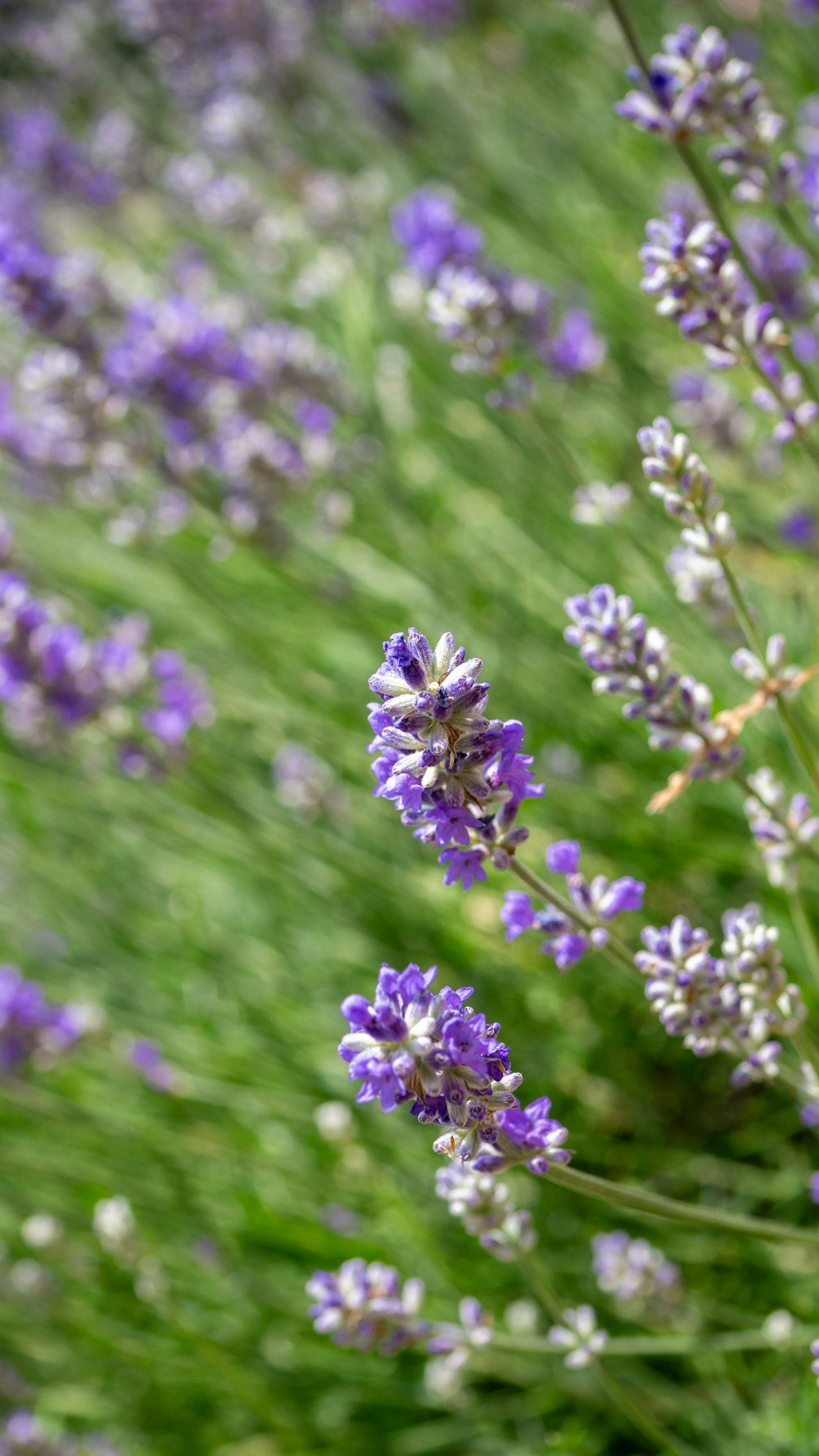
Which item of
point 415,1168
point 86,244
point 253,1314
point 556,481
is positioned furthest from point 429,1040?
point 86,244

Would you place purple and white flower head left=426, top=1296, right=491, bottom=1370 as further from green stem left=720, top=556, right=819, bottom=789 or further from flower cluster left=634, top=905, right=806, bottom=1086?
green stem left=720, top=556, right=819, bottom=789

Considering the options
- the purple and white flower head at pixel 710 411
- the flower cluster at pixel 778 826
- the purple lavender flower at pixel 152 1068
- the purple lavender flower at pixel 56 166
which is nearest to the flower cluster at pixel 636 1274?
the flower cluster at pixel 778 826

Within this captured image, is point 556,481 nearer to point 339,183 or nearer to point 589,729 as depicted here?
point 589,729

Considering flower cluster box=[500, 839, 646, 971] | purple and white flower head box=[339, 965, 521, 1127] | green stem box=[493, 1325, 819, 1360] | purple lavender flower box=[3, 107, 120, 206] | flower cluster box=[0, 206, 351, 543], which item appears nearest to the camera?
purple and white flower head box=[339, 965, 521, 1127]

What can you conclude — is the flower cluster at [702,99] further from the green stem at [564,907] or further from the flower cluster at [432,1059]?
the flower cluster at [432,1059]

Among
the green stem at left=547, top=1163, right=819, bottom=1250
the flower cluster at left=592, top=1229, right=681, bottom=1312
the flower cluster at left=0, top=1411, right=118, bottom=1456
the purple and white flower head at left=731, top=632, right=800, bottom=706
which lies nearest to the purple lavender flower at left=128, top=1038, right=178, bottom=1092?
the flower cluster at left=0, top=1411, right=118, bottom=1456

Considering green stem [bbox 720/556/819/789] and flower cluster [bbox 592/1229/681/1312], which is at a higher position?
green stem [bbox 720/556/819/789]
